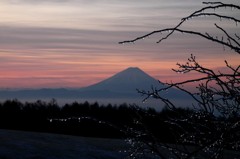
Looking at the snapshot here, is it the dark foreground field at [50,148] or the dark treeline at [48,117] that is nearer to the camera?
the dark foreground field at [50,148]

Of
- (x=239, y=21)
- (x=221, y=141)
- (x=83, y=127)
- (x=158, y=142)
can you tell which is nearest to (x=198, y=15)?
(x=239, y=21)

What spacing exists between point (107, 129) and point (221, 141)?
92.0ft

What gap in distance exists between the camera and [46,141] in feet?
67.1

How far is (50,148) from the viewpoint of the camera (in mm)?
18609

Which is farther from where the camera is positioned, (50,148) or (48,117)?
(48,117)

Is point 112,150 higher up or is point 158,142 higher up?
point 158,142

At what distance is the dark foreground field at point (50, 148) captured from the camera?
Result: 1702 centimetres

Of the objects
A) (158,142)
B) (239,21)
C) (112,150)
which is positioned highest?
(239,21)

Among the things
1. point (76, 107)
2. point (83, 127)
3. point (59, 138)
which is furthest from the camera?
point (76, 107)

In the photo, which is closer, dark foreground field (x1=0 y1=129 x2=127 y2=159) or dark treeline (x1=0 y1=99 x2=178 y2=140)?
dark foreground field (x1=0 y1=129 x2=127 y2=159)

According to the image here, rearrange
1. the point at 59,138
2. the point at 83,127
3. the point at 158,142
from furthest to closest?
the point at 83,127 < the point at 59,138 < the point at 158,142

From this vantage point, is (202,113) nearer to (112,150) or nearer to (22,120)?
(112,150)

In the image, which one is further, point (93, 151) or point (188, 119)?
point (93, 151)

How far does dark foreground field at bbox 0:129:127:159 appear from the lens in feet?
55.8
